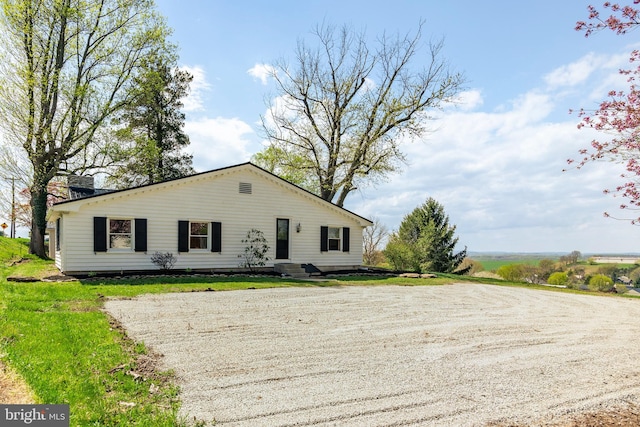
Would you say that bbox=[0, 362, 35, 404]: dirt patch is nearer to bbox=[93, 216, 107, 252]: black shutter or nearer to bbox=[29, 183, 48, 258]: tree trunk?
bbox=[93, 216, 107, 252]: black shutter

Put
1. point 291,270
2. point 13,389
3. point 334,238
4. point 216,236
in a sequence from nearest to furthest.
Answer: point 13,389 < point 216,236 < point 291,270 < point 334,238

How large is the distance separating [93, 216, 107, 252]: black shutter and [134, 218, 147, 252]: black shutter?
3.38 feet

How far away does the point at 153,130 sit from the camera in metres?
29.4

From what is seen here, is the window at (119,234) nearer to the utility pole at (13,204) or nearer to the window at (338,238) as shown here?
the window at (338,238)

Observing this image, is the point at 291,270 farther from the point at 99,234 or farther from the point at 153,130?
the point at 153,130

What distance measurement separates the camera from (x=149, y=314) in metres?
7.96

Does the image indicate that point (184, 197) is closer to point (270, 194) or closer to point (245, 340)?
→ point (270, 194)

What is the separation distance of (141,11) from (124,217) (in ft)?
44.0

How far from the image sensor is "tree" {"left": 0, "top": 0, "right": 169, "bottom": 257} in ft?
65.4

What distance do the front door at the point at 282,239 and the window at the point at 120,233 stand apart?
20.3 ft

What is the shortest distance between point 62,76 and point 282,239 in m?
13.9

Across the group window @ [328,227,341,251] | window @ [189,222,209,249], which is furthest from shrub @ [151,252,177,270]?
window @ [328,227,341,251]

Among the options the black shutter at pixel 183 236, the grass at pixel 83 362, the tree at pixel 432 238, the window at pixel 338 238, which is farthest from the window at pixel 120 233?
the tree at pixel 432 238

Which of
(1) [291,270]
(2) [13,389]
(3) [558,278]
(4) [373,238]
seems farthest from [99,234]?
(3) [558,278]
